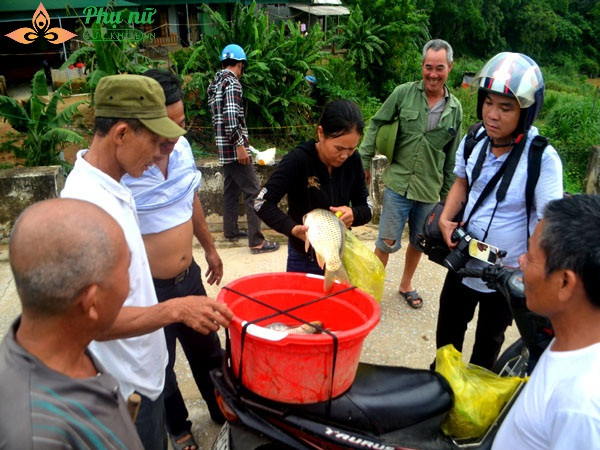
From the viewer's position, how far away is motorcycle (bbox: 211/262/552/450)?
174cm

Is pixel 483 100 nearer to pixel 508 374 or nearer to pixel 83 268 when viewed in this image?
pixel 508 374

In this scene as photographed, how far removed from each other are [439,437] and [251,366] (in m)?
0.95

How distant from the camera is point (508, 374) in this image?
97.0 inches

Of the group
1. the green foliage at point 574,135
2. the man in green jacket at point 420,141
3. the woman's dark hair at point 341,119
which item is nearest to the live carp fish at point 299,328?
the woman's dark hair at point 341,119

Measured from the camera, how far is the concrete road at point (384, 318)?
3158mm

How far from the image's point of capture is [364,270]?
2250mm

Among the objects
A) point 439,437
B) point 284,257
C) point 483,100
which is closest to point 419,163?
point 483,100

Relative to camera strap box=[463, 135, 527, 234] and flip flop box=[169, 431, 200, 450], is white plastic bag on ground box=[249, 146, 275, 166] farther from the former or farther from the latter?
flip flop box=[169, 431, 200, 450]

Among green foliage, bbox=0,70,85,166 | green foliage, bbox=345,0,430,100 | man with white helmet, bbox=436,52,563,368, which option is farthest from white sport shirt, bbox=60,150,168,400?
green foliage, bbox=345,0,430,100

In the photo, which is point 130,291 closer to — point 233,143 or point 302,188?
point 302,188

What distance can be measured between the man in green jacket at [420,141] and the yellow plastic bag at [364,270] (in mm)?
1608

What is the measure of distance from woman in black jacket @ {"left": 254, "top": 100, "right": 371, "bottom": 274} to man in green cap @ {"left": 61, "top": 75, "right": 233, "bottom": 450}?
2.74ft

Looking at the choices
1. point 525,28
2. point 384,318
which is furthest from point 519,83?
point 525,28

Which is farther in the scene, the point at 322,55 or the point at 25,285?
the point at 322,55
